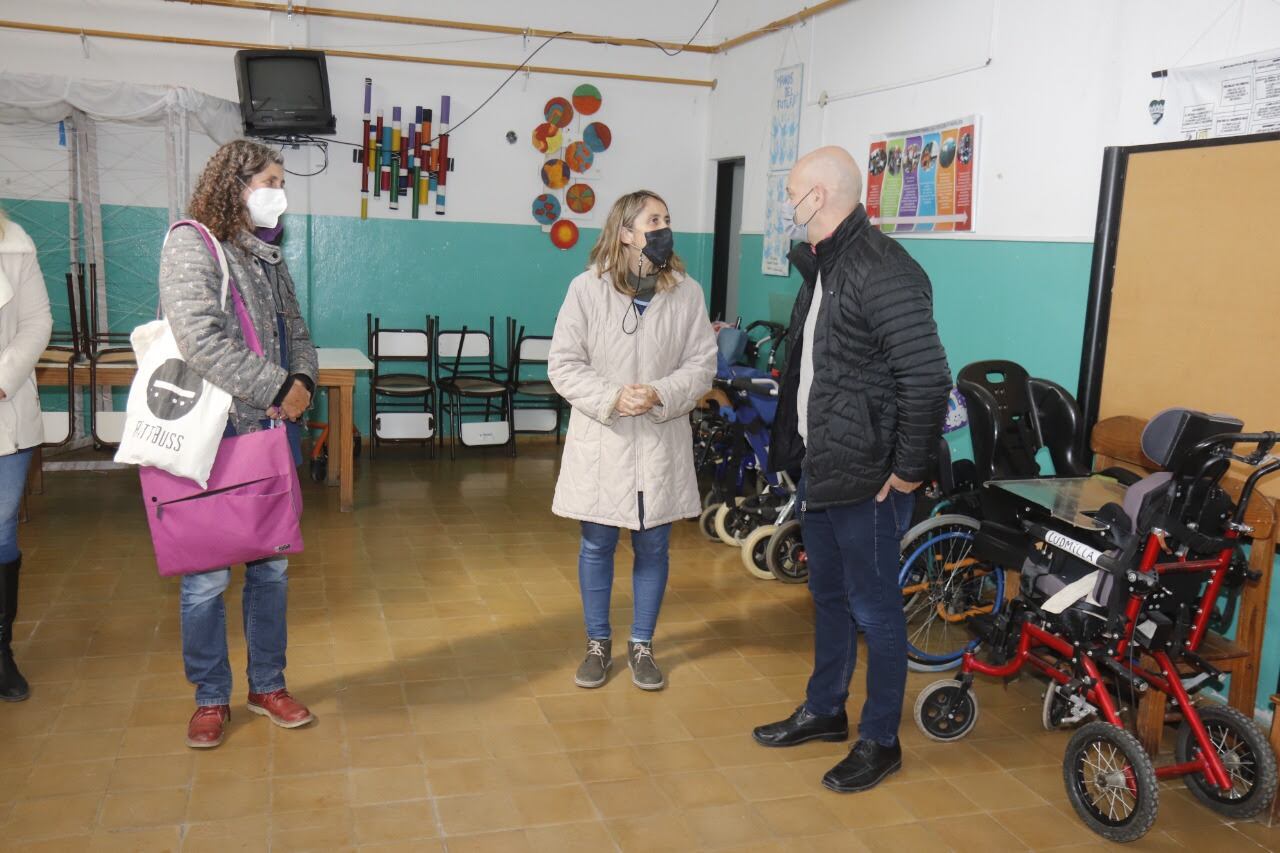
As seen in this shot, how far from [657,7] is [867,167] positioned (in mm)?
2631

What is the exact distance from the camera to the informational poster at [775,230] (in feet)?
21.1

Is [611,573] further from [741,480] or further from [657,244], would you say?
[741,480]

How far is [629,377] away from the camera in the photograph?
313cm

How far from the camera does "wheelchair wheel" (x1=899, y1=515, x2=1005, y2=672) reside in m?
3.57

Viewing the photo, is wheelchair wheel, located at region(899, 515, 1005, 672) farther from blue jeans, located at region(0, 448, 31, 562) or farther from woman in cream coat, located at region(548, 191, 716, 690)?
blue jeans, located at region(0, 448, 31, 562)

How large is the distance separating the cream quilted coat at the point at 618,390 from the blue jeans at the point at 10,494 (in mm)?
1482

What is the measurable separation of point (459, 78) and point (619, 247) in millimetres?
4479

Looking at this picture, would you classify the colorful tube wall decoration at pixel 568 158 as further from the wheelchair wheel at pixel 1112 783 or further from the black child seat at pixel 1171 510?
the wheelchair wheel at pixel 1112 783

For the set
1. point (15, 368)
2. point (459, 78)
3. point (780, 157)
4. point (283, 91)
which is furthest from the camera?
point (459, 78)

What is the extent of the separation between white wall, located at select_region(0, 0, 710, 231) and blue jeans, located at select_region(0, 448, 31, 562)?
412cm

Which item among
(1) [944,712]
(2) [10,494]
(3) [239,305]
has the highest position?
(3) [239,305]

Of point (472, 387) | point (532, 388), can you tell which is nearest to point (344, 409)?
point (472, 387)

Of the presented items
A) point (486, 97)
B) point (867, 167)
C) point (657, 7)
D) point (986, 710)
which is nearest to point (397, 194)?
point (486, 97)

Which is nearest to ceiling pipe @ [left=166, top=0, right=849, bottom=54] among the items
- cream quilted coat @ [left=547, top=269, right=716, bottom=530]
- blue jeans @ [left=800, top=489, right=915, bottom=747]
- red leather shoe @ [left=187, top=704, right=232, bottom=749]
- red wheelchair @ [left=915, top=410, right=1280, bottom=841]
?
cream quilted coat @ [left=547, top=269, right=716, bottom=530]
